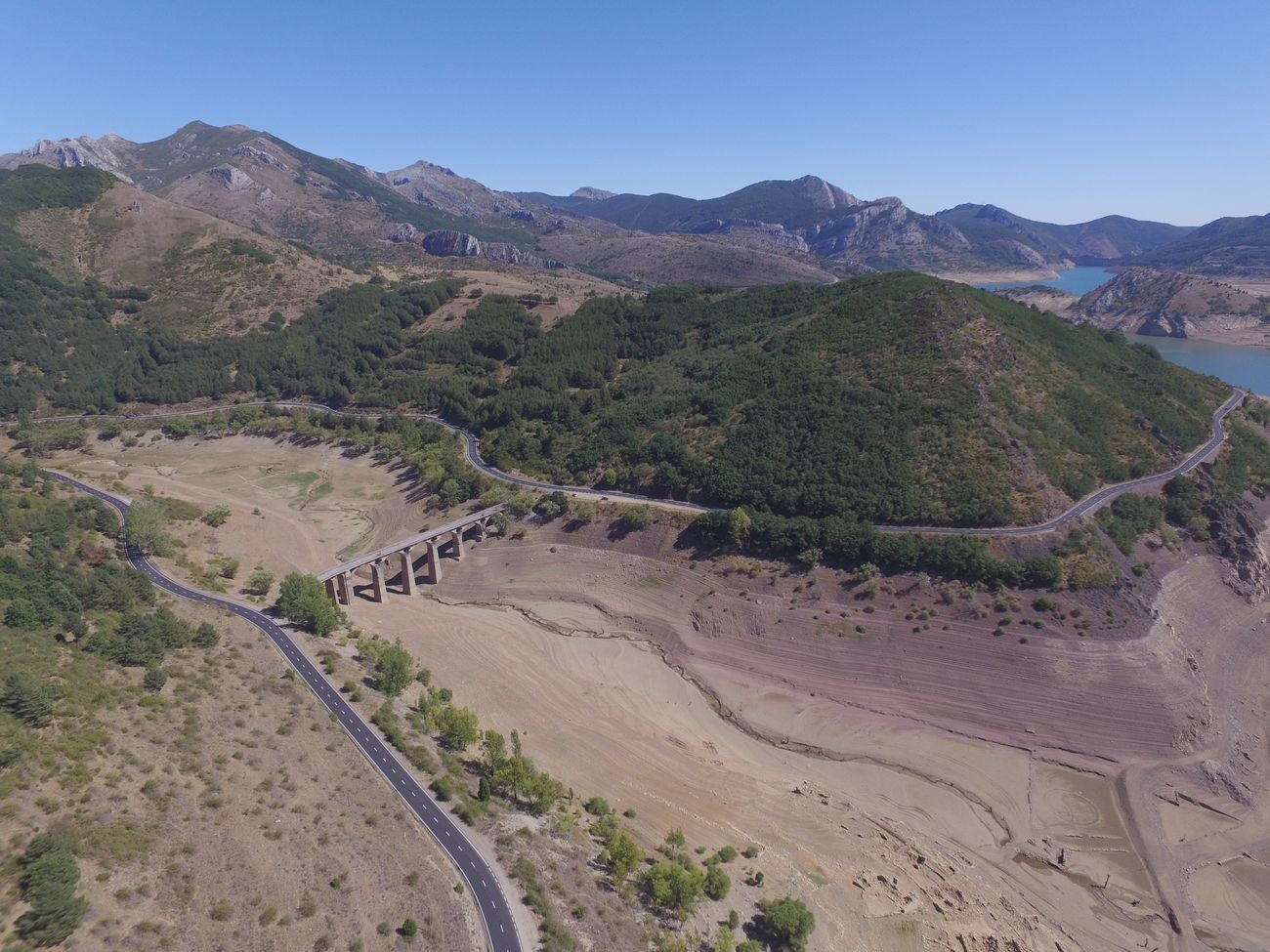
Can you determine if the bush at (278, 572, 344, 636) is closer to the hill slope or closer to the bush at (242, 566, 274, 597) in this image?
the bush at (242, 566, 274, 597)

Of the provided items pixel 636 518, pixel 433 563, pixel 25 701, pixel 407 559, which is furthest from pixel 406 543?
pixel 25 701

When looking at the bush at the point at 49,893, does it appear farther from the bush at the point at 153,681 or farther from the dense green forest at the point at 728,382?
the dense green forest at the point at 728,382

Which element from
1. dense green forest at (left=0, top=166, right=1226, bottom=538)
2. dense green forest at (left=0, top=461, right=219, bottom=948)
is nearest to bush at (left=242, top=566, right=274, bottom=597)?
dense green forest at (left=0, top=461, right=219, bottom=948)

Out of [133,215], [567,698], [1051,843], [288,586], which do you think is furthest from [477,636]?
[133,215]

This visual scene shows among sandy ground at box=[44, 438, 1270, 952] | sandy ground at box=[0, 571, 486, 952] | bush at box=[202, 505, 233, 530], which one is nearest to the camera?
sandy ground at box=[0, 571, 486, 952]

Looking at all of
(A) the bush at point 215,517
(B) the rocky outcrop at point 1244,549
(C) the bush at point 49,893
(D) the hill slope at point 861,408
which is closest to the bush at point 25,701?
(C) the bush at point 49,893

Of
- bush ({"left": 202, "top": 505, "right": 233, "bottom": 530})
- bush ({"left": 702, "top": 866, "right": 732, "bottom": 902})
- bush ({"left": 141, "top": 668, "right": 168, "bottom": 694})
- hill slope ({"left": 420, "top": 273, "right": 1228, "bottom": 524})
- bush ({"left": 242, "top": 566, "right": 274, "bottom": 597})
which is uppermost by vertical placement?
hill slope ({"left": 420, "top": 273, "right": 1228, "bottom": 524})

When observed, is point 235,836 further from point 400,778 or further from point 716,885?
point 716,885
